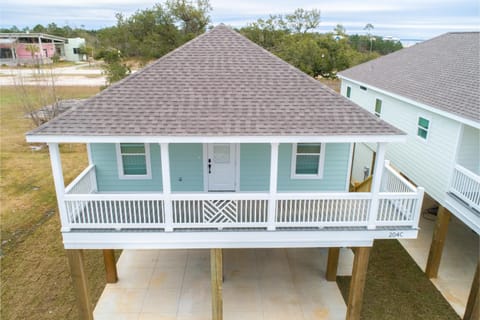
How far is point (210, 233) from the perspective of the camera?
8.49 metres

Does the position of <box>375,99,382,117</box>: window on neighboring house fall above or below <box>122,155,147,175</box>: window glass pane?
above

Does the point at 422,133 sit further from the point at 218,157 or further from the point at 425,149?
the point at 218,157

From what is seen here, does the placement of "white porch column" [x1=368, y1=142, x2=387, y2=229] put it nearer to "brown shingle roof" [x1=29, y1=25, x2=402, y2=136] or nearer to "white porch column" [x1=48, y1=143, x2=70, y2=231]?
"brown shingle roof" [x1=29, y1=25, x2=402, y2=136]

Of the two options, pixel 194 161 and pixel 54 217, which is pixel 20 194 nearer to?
pixel 54 217

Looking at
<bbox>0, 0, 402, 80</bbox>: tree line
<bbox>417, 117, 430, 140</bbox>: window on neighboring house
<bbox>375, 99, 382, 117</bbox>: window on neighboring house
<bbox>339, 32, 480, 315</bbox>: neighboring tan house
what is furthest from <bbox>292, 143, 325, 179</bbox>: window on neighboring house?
<bbox>0, 0, 402, 80</bbox>: tree line

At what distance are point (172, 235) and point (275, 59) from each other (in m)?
5.73

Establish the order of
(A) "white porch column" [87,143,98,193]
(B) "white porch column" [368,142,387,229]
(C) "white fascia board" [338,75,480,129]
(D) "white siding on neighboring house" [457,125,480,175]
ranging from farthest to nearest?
1. (D) "white siding on neighboring house" [457,125,480,175]
2. (A) "white porch column" [87,143,98,193]
3. (C) "white fascia board" [338,75,480,129]
4. (B) "white porch column" [368,142,387,229]

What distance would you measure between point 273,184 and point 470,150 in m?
7.06

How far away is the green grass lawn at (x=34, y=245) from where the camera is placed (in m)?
10.8

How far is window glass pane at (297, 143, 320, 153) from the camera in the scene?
33.7 feet

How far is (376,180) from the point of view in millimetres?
8352

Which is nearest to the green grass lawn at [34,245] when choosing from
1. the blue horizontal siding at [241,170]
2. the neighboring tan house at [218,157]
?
the neighboring tan house at [218,157]

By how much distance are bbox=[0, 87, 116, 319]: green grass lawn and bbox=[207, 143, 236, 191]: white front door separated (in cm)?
529

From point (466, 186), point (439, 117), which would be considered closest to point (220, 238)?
point (466, 186)
